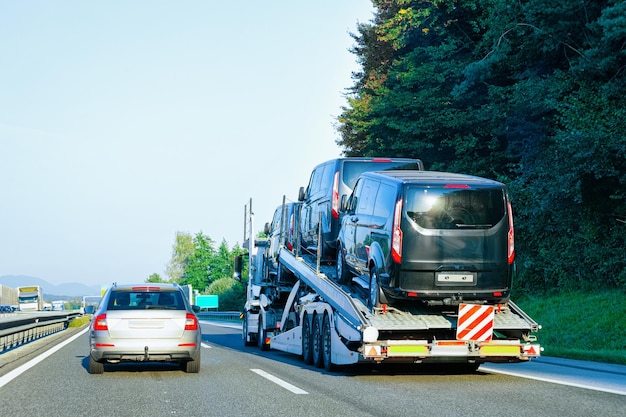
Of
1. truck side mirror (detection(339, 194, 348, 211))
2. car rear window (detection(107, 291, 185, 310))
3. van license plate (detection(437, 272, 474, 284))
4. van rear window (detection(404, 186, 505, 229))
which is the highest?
truck side mirror (detection(339, 194, 348, 211))

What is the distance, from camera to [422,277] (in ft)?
42.1

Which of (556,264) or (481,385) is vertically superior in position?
(556,264)

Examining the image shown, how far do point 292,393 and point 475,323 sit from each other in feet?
10.6

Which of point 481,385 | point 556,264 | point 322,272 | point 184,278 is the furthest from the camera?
point 184,278

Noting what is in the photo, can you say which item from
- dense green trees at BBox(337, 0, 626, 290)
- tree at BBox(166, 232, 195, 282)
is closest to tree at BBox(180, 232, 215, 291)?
tree at BBox(166, 232, 195, 282)

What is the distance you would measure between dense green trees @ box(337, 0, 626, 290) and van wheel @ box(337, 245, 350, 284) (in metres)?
11.1

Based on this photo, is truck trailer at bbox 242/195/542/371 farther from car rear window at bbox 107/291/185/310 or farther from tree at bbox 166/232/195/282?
tree at bbox 166/232/195/282

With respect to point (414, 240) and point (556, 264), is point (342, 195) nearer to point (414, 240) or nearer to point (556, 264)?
point (414, 240)

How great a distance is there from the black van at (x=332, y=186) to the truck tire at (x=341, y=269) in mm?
1050

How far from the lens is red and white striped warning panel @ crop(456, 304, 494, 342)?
1272 cm

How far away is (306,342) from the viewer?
16375 mm

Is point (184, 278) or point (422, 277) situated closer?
point (422, 277)

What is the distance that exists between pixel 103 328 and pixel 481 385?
568 centimetres

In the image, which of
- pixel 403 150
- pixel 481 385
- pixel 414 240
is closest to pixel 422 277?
pixel 414 240
